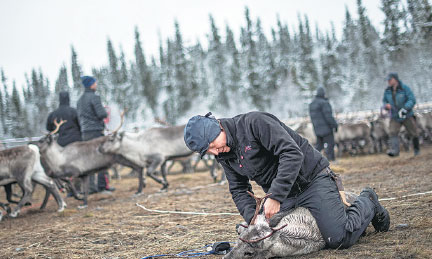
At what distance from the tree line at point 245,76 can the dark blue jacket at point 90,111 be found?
44091 millimetres

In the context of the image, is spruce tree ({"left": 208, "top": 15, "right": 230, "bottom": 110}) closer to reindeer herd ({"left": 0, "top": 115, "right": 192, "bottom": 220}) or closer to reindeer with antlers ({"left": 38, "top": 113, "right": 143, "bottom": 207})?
reindeer herd ({"left": 0, "top": 115, "right": 192, "bottom": 220})

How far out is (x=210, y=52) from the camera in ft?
251

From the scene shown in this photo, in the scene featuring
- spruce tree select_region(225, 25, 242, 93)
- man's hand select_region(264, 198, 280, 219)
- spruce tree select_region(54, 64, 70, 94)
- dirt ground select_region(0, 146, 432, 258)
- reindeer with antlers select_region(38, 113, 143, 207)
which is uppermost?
spruce tree select_region(54, 64, 70, 94)

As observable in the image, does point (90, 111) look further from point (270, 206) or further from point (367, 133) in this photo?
point (367, 133)

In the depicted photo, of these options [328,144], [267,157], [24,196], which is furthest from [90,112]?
[267,157]

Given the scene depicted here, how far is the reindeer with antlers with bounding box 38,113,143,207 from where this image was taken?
339 inches

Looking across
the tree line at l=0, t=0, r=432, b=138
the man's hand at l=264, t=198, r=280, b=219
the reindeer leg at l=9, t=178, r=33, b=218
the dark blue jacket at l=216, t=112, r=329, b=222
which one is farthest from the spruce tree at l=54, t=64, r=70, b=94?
the man's hand at l=264, t=198, r=280, b=219

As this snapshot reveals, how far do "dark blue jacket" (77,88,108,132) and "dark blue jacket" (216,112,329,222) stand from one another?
626 centimetres

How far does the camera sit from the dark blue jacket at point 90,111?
9.05 meters

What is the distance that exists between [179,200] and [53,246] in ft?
9.97

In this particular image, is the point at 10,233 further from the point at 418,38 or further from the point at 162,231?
the point at 418,38

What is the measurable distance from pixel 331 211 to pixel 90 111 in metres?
7.20

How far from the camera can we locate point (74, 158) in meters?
8.66

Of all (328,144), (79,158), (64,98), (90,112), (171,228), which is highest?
(64,98)
